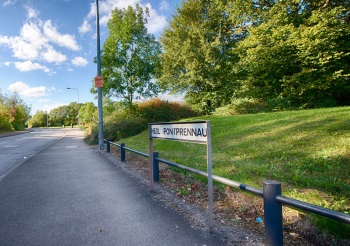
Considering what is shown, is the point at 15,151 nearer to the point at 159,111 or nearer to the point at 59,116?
the point at 159,111

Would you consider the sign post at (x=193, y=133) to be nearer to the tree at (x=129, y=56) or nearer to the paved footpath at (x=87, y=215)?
the paved footpath at (x=87, y=215)

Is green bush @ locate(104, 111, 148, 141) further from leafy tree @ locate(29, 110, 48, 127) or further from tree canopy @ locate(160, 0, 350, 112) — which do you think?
leafy tree @ locate(29, 110, 48, 127)

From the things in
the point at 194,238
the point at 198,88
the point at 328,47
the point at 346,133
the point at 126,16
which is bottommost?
the point at 194,238

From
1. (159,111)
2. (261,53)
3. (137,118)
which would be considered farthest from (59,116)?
(261,53)

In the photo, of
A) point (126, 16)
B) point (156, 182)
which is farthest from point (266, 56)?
point (156, 182)

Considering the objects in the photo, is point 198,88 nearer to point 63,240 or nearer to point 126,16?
point 126,16

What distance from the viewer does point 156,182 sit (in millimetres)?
5863

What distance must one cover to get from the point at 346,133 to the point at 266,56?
15.0 meters

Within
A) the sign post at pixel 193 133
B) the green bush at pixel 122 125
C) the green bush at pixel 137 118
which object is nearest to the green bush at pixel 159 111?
the green bush at pixel 137 118

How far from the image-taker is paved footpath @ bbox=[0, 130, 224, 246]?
3.11m

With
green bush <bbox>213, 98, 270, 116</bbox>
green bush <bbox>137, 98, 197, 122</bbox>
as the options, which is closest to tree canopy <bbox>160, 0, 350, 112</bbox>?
green bush <bbox>213, 98, 270, 116</bbox>

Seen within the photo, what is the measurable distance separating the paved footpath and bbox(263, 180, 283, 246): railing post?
26.5 inches

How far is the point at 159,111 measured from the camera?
20.0 meters

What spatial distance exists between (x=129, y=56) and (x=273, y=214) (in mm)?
17741
